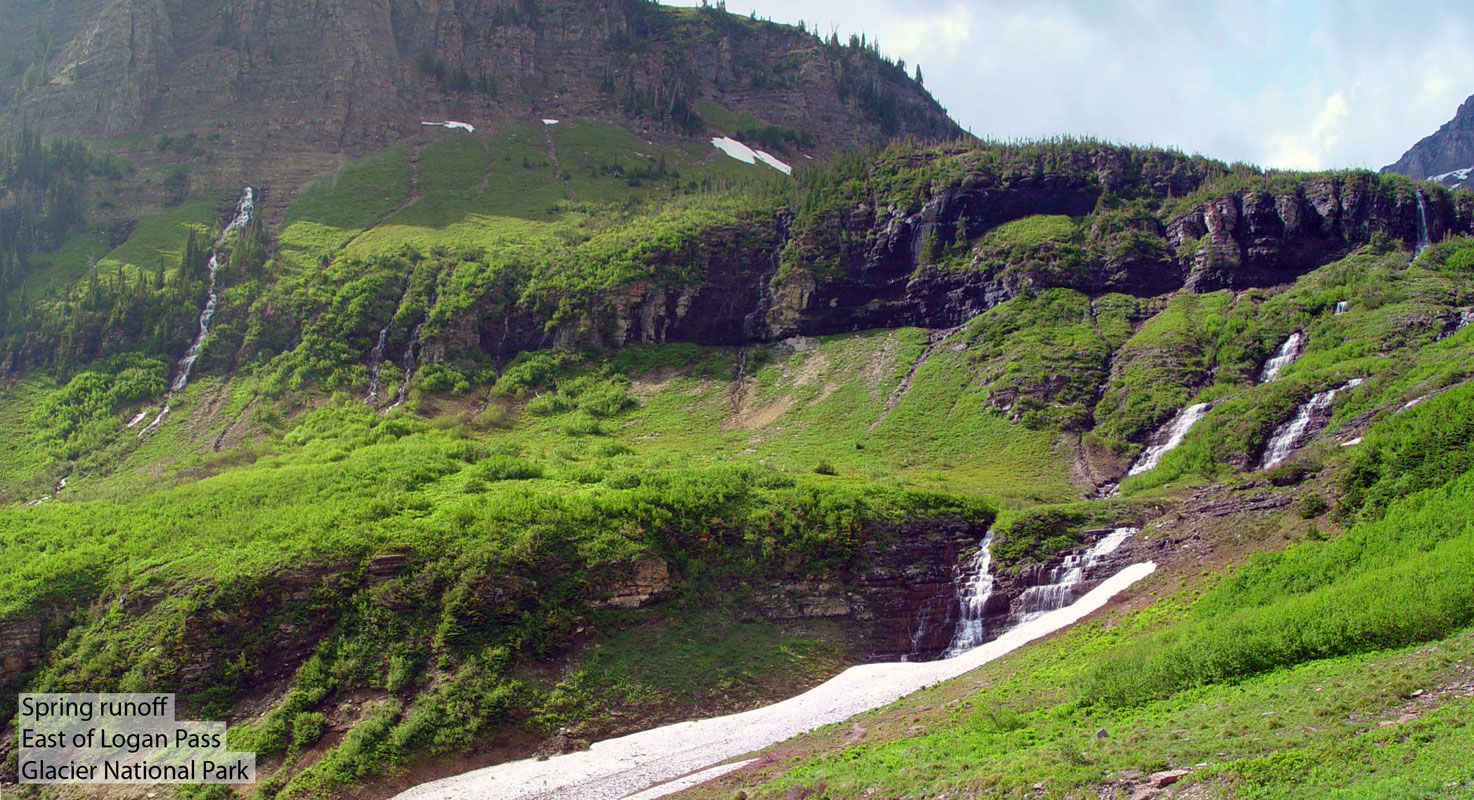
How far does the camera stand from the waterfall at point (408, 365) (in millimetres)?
85938

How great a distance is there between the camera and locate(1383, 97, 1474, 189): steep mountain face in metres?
180

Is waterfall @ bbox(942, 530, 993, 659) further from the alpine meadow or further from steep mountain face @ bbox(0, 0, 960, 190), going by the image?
steep mountain face @ bbox(0, 0, 960, 190)

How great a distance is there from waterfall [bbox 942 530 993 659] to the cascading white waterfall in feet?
183

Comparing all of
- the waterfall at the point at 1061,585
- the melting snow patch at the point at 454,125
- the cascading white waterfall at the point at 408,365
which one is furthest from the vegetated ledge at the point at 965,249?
the melting snow patch at the point at 454,125

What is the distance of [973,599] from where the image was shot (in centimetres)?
4553

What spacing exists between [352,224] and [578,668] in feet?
298

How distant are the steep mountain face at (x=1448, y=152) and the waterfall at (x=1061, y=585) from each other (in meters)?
175

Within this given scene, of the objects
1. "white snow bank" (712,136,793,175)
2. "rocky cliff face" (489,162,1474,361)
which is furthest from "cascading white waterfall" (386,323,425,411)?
"white snow bank" (712,136,793,175)

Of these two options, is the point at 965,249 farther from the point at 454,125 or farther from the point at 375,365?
the point at 454,125

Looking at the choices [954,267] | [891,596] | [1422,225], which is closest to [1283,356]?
[1422,225]

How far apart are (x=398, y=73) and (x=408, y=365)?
78.1m

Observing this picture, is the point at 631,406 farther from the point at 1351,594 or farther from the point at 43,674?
the point at 1351,594

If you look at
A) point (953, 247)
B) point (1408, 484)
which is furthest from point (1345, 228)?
point (1408, 484)

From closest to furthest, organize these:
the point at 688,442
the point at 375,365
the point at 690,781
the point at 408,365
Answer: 1. the point at 690,781
2. the point at 688,442
3. the point at 375,365
4. the point at 408,365
